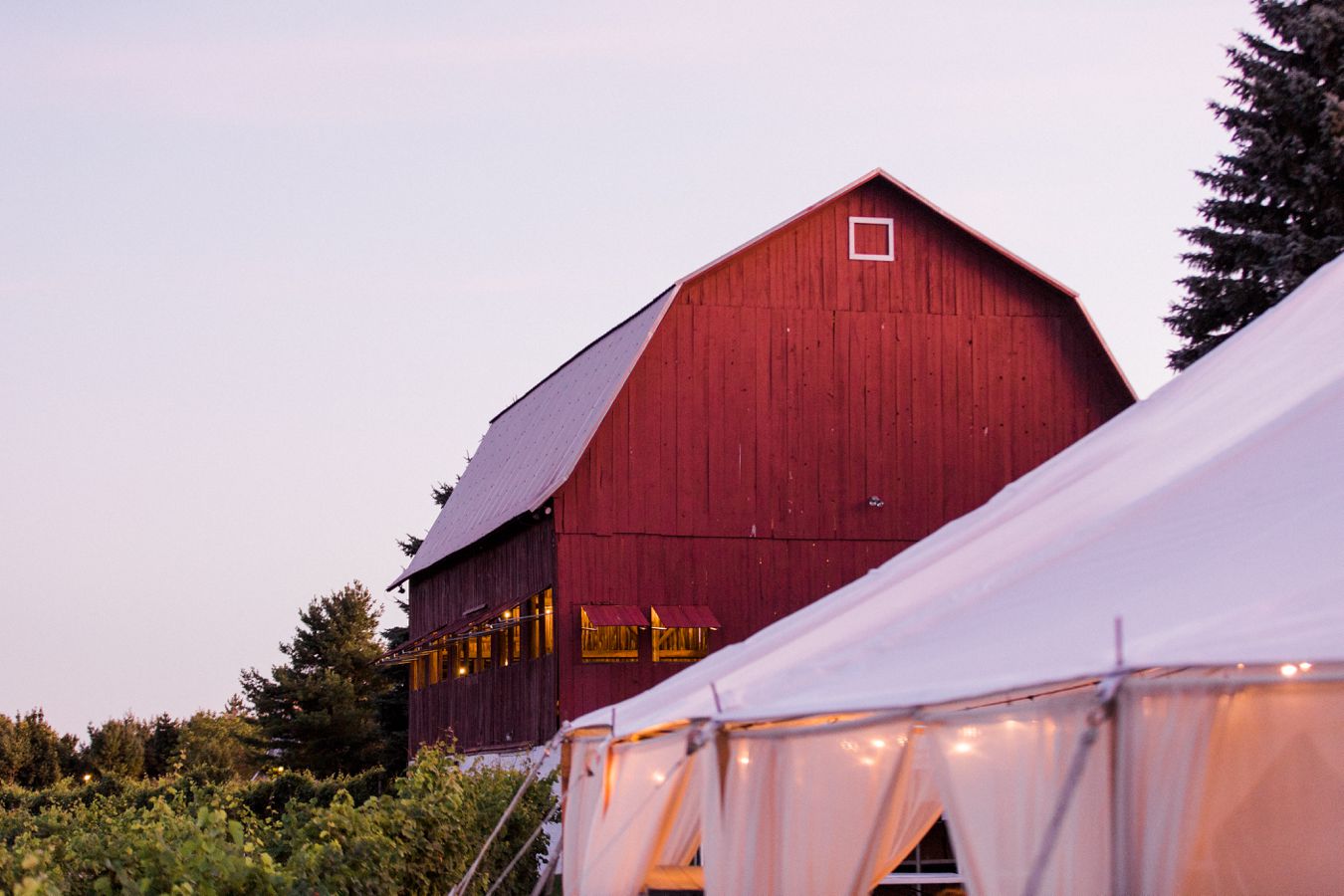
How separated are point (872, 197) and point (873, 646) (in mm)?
18474

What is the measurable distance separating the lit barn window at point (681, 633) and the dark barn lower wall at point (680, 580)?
118 millimetres

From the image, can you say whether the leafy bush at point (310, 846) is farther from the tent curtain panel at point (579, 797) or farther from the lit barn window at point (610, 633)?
the lit barn window at point (610, 633)

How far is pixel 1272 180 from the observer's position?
26.6 m

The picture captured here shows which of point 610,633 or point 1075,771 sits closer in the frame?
point 1075,771

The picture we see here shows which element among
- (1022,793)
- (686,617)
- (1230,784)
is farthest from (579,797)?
(686,617)

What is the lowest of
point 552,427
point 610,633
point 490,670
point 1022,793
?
point 1022,793

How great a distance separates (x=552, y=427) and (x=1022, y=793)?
22.5m

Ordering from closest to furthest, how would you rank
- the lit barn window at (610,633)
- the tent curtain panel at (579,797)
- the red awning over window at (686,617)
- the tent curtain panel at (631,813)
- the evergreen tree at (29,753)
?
1. the tent curtain panel at (631,813)
2. the tent curtain panel at (579,797)
3. the lit barn window at (610,633)
4. the red awning over window at (686,617)
5. the evergreen tree at (29,753)

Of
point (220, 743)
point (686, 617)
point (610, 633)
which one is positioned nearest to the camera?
point (686, 617)

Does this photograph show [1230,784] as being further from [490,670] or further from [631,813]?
[490,670]

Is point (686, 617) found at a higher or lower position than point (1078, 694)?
higher

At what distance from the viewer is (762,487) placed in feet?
85.3

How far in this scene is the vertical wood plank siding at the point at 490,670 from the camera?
25906 millimetres

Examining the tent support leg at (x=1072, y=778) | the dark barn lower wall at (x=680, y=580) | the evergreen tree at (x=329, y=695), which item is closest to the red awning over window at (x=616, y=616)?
the dark barn lower wall at (x=680, y=580)
